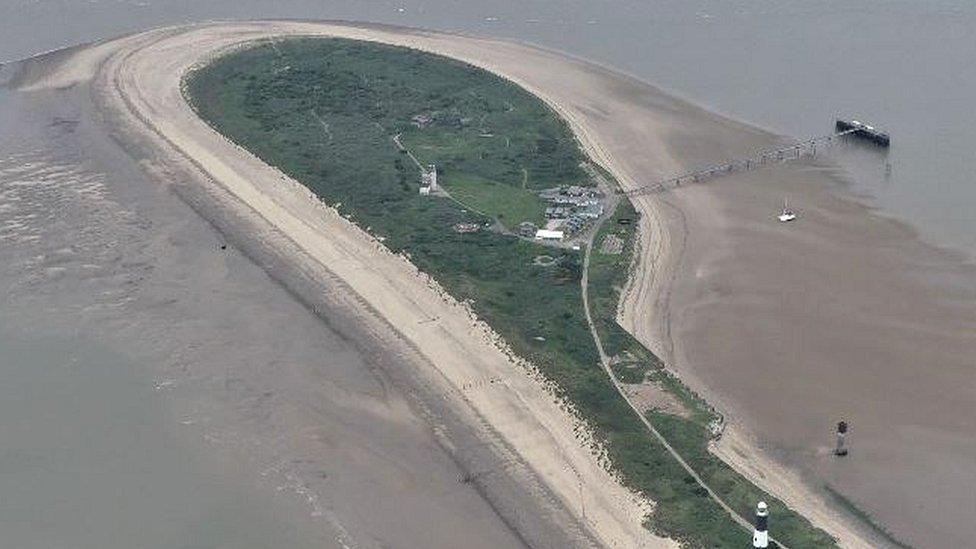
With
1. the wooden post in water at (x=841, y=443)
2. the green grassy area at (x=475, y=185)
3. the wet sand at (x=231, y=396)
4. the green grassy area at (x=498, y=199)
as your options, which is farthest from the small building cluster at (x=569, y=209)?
the wooden post in water at (x=841, y=443)

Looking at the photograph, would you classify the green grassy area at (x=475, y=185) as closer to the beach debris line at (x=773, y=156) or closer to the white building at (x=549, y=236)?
the white building at (x=549, y=236)

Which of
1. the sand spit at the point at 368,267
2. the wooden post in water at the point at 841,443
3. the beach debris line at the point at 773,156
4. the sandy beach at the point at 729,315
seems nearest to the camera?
the sand spit at the point at 368,267

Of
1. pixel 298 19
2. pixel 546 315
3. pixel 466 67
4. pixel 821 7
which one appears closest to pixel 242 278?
pixel 546 315

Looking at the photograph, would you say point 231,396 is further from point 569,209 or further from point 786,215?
point 786,215

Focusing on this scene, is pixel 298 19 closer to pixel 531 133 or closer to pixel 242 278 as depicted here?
pixel 531 133

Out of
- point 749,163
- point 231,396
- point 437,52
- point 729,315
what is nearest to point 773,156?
point 749,163

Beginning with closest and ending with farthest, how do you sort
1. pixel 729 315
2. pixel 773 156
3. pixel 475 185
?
pixel 729 315 < pixel 475 185 < pixel 773 156
